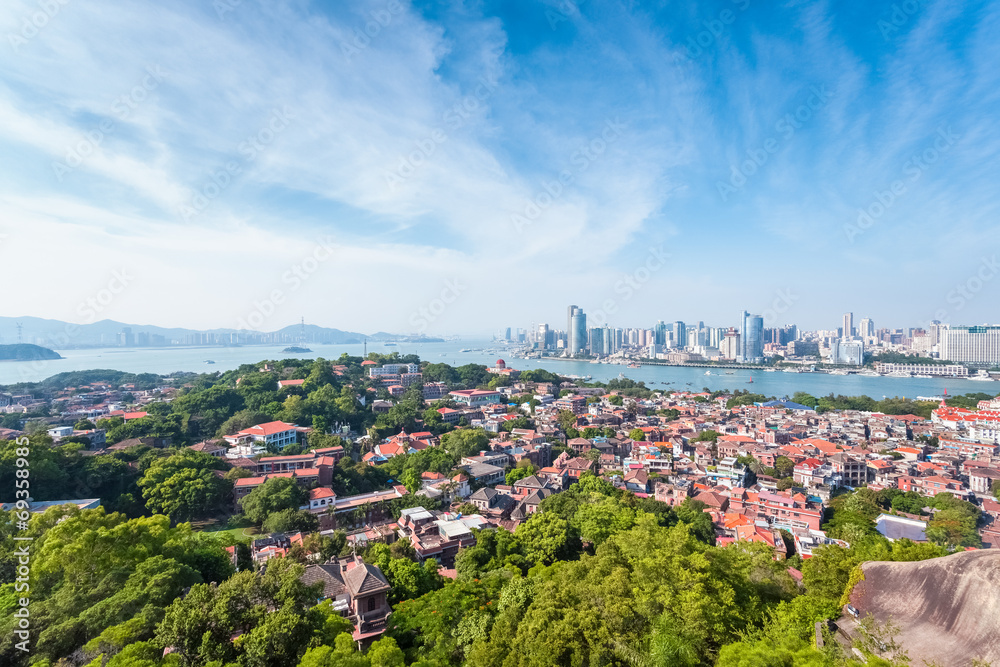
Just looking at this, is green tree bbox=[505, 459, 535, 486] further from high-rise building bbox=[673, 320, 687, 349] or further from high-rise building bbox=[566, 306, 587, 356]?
high-rise building bbox=[673, 320, 687, 349]

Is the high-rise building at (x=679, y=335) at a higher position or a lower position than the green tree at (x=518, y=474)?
higher

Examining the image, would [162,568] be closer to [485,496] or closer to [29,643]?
[29,643]

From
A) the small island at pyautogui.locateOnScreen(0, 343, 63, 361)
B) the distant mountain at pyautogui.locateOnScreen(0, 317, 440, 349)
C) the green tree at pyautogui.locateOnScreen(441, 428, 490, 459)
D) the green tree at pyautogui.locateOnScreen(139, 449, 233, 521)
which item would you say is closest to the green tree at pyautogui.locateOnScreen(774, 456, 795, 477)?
the green tree at pyautogui.locateOnScreen(441, 428, 490, 459)

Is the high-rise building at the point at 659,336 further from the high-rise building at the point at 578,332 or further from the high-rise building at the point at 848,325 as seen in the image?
the high-rise building at the point at 848,325

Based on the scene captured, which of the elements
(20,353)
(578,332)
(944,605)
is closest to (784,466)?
(944,605)

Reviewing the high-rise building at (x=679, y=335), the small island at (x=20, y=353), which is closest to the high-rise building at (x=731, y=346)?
the high-rise building at (x=679, y=335)

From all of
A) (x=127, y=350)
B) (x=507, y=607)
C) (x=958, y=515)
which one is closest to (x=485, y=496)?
(x=507, y=607)
